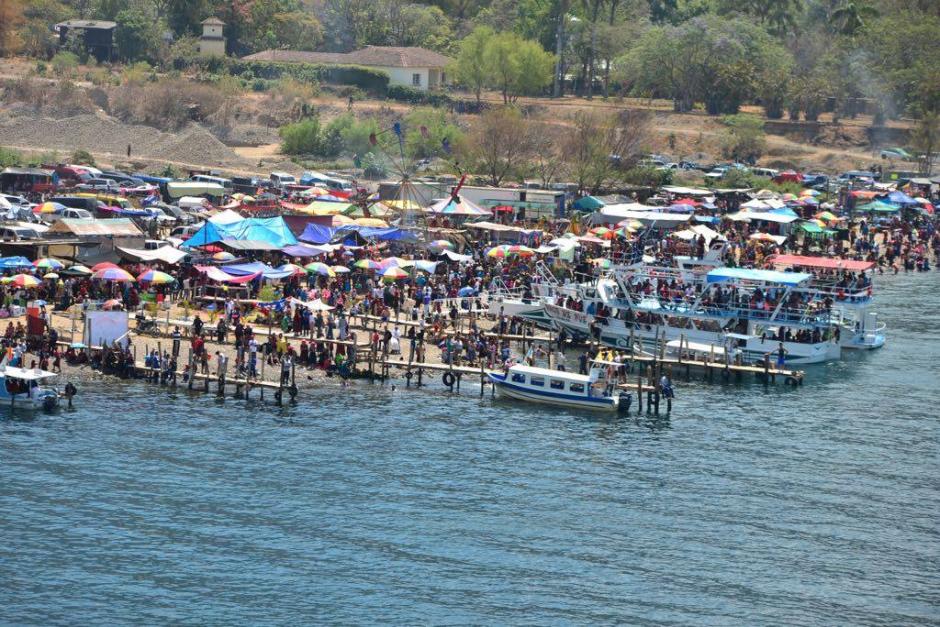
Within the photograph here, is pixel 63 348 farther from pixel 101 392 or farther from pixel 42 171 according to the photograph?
pixel 42 171

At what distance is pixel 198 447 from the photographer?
53.5 m

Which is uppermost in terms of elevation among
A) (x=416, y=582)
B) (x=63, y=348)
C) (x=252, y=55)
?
(x=252, y=55)

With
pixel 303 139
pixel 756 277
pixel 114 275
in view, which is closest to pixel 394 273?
pixel 114 275

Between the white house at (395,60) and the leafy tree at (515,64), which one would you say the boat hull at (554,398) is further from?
the white house at (395,60)

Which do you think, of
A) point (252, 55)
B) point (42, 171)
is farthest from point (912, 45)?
A: point (42, 171)

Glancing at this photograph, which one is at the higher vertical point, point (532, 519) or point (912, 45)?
point (912, 45)

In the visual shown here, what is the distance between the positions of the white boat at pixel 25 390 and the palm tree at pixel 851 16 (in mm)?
121901

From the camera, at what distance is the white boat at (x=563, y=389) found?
6109 centimetres

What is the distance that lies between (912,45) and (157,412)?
113207 mm

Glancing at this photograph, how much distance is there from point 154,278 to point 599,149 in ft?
188

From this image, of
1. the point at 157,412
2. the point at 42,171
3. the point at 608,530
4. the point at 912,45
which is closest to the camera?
the point at 608,530

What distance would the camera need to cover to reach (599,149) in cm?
11875

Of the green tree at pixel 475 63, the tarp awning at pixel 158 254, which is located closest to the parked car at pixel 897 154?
the green tree at pixel 475 63

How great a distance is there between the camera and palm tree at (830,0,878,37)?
6339 inches
